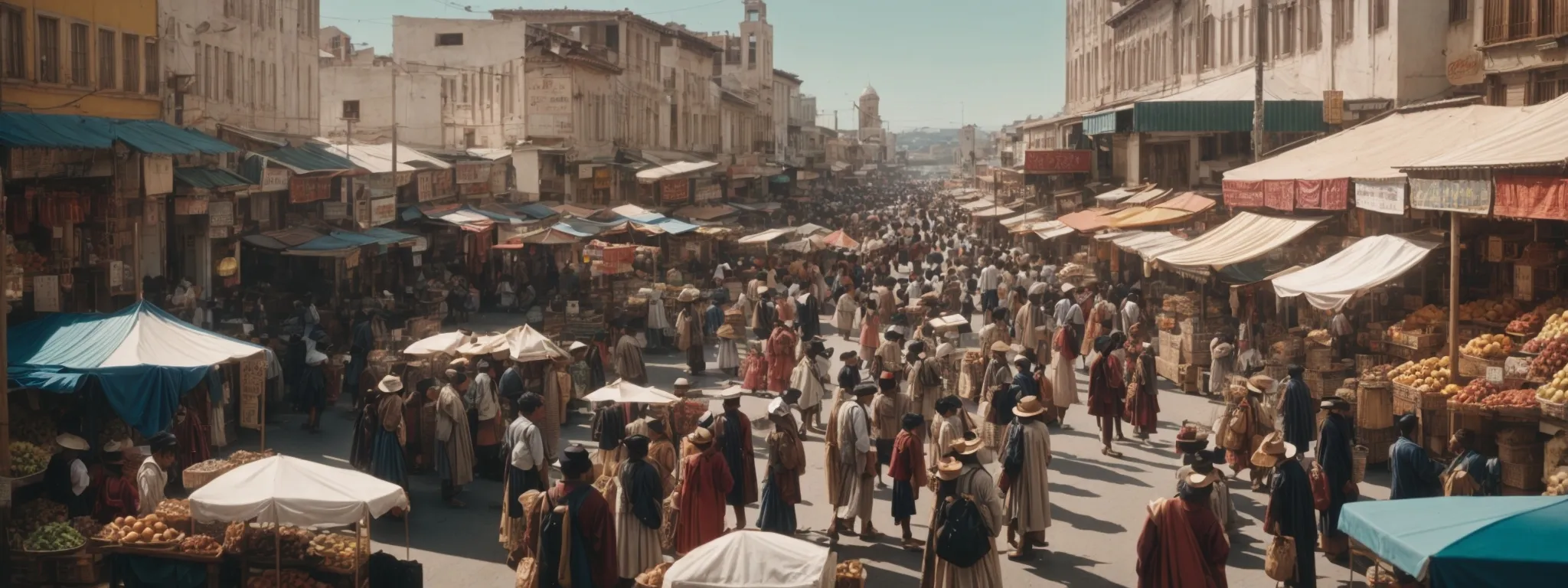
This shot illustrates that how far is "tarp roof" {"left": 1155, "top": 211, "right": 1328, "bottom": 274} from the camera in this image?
19.7 meters

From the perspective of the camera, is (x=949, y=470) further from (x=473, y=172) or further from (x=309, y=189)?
(x=473, y=172)

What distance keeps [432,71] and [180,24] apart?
18228 millimetres

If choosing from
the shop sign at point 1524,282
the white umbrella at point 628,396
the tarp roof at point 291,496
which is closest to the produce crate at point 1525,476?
the shop sign at point 1524,282

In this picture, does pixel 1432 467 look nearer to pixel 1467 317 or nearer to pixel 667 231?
pixel 1467 317

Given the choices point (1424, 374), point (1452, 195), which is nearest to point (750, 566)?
point (1424, 374)

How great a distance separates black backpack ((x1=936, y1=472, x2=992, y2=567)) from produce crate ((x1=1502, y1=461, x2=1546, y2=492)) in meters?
5.65

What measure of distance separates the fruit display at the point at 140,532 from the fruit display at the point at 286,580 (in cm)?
69

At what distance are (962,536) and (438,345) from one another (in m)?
9.26

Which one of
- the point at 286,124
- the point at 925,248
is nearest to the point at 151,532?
the point at 286,124

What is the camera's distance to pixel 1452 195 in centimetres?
1441

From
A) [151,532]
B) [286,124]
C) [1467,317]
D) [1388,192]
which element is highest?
[286,124]

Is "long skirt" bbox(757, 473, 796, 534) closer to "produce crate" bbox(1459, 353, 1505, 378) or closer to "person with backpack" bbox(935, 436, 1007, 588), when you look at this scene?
"person with backpack" bbox(935, 436, 1007, 588)

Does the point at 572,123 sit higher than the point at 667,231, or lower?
higher

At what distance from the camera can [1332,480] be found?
35.5 feet
